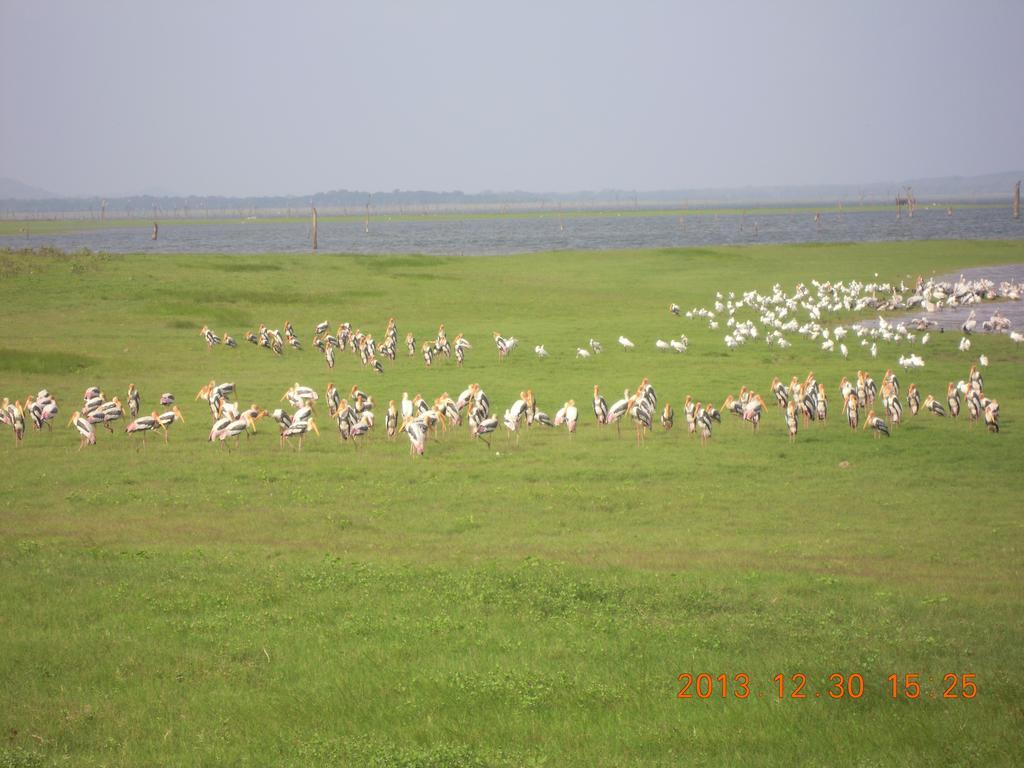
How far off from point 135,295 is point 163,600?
103 ft

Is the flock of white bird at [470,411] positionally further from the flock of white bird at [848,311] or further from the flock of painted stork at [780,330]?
the flock of painted stork at [780,330]

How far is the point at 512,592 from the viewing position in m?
10.8

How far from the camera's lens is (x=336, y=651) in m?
9.25

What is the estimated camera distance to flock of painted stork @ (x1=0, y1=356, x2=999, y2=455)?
19250 millimetres

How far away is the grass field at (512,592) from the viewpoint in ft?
25.1

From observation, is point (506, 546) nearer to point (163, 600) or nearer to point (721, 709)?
point (163, 600)

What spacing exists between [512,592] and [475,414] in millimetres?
9484

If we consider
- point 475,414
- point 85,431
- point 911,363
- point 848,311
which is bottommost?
point 85,431

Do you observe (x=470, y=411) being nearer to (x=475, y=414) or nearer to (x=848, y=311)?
(x=475, y=414)

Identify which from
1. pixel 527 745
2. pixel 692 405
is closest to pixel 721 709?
pixel 527 745
